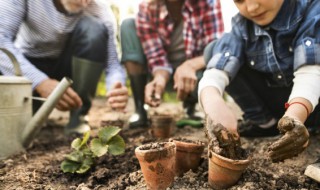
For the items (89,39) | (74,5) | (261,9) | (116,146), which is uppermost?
(74,5)

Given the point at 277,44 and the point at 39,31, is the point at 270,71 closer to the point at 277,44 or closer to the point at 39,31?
the point at 277,44

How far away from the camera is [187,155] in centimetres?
158

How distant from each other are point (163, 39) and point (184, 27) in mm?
238


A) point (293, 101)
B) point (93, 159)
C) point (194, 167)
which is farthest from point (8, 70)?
point (293, 101)

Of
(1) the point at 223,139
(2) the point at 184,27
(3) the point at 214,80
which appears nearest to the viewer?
(1) the point at 223,139

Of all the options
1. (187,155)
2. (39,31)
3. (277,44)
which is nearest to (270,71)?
(277,44)

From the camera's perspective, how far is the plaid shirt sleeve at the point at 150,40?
3014mm

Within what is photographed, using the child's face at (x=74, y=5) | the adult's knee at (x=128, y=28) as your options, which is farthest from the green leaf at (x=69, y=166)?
the adult's knee at (x=128, y=28)

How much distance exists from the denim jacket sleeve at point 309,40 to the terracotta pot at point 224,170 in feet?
2.19

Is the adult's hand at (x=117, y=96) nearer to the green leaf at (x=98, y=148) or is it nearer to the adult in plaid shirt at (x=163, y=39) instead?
the adult in plaid shirt at (x=163, y=39)

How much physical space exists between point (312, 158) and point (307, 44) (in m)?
0.66

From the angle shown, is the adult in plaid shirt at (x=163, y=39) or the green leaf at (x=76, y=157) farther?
the adult in plaid shirt at (x=163, y=39)

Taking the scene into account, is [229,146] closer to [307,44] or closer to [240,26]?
[307,44]

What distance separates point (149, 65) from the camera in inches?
122
